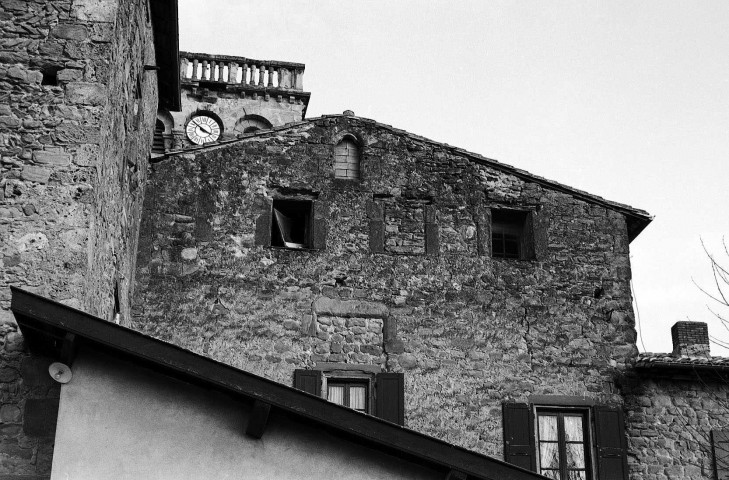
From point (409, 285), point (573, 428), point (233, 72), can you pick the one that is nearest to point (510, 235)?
point (409, 285)

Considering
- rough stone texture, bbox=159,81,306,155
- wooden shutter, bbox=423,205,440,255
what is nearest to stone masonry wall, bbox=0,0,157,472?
wooden shutter, bbox=423,205,440,255

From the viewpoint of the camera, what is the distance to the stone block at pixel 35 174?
8891 millimetres

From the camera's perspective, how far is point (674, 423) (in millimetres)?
13258

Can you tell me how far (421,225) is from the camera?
13953mm

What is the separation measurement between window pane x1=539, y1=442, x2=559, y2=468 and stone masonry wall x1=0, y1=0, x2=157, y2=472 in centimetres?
595

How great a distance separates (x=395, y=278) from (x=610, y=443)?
352cm

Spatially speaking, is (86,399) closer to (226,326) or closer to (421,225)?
(226,326)

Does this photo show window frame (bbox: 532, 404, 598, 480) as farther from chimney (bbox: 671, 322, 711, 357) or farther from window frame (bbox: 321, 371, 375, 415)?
window frame (bbox: 321, 371, 375, 415)

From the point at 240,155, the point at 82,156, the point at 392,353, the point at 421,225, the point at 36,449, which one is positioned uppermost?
the point at 240,155

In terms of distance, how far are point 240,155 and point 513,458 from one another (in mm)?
5441

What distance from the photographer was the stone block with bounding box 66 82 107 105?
9.27 metres

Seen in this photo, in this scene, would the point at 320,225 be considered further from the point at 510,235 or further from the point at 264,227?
the point at 510,235

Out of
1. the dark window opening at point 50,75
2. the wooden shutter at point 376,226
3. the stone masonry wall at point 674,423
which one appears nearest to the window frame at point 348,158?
the wooden shutter at point 376,226

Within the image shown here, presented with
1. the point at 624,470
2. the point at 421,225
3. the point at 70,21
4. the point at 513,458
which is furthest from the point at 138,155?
the point at 624,470
